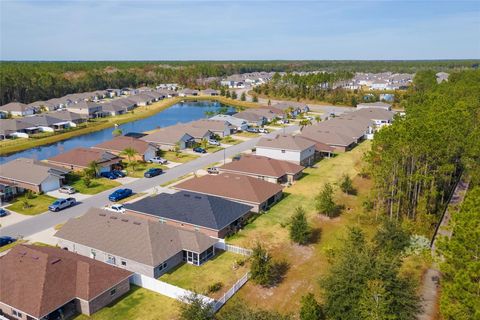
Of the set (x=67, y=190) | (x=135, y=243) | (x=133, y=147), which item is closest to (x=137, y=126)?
(x=133, y=147)

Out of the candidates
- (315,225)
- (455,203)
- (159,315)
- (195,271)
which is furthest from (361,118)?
(159,315)

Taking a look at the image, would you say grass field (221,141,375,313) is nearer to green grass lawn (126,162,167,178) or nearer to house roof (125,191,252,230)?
house roof (125,191,252,230)

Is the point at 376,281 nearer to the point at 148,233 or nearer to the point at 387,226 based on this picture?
the point at 387,226

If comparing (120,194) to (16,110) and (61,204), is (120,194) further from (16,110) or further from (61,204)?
(16,110)

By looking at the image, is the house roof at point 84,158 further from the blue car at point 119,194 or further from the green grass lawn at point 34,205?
the blue car at point 119,194

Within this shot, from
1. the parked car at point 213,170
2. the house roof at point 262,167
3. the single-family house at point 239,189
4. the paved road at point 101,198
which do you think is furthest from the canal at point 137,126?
the single-family house at point 239,189

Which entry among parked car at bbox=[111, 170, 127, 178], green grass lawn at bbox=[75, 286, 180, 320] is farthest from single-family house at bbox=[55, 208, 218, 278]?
parked car at bbox=[111, 170, 127, 178]
